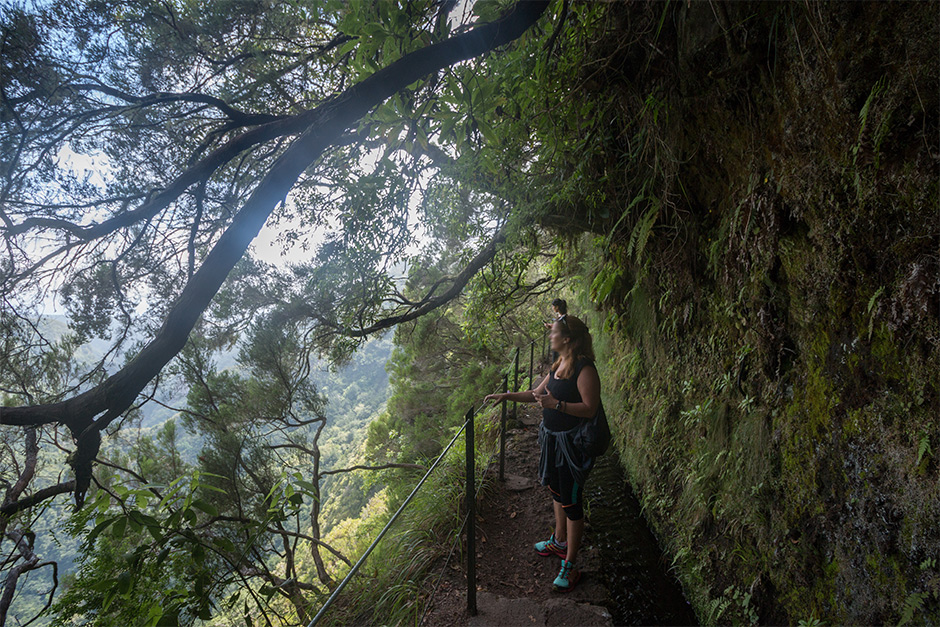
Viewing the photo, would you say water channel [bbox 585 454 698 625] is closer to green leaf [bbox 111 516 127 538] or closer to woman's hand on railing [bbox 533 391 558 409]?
woman's hand on railing [bbox 533 391 558 409]

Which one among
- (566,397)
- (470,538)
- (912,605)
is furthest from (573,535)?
(912,605)

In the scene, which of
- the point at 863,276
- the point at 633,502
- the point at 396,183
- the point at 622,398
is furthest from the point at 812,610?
the point at 396,183

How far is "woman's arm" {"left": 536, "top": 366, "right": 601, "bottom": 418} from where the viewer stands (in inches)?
102

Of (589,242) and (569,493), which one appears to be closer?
(569,493)

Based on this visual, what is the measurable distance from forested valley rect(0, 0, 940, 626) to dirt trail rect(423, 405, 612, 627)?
0.32m

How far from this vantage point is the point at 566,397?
2768 mm

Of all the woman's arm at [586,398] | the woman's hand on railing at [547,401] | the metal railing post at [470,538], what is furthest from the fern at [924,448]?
the metal railing post at [470,538]

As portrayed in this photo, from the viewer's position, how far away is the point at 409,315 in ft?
20.8

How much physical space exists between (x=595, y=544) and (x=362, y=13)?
4.37m

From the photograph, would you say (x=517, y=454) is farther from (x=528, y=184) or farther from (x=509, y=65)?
(x=509, y=65)

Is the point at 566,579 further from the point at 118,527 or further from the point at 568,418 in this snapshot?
the point at 118,527

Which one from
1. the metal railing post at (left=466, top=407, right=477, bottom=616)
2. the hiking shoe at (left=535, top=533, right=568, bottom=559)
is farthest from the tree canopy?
the hiking shoe at (left=535, top=533, right=568, bottom=559)

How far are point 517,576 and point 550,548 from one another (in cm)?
37

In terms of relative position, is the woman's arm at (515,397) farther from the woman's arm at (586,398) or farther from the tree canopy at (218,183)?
the tree canopy at (218,183)
